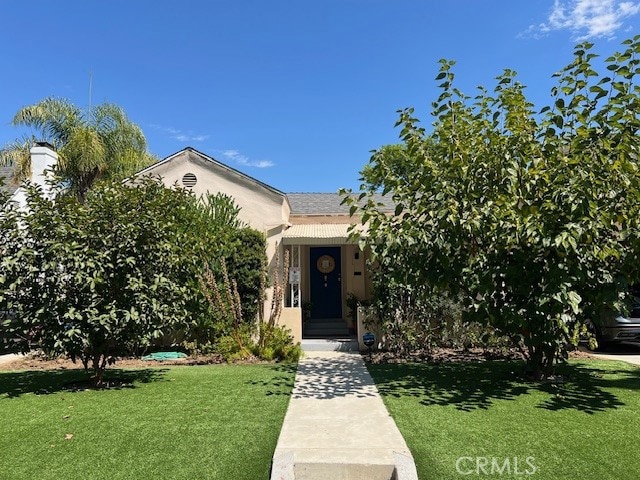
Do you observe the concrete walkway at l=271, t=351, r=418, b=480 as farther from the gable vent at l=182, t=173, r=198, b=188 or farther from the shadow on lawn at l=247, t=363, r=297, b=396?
the gable vent at l=182, t=173, r=198, b=188

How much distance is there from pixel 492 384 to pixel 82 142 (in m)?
19.0

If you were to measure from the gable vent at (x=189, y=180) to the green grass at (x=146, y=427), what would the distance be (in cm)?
684

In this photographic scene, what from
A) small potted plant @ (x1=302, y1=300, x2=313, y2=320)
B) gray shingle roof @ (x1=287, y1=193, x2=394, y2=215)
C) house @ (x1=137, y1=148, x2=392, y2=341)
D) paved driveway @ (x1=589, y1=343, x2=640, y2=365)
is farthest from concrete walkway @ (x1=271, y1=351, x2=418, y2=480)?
gray shingle roof @ (x1=287, y1=193, x2=394, y2=215)

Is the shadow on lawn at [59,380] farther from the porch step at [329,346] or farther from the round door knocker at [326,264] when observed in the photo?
the round door knocker at [326,264]

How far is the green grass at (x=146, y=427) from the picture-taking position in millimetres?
4641

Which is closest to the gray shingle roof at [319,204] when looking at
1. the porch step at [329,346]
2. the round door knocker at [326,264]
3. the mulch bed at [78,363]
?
the round door knocker at [326,264]

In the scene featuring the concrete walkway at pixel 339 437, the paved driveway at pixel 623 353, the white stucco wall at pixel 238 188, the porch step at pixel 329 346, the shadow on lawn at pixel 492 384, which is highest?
the white stucco wall at pixel 238 188

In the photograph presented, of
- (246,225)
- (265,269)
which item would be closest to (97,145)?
(246,225)

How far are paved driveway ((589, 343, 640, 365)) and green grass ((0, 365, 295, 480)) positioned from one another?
8.50 m

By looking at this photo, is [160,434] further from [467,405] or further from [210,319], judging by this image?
[210,319]

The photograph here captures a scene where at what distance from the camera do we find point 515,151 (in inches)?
283

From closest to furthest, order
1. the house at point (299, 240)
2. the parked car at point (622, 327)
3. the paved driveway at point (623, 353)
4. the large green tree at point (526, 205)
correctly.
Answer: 1. the large green tree at point (526, 205)
2. the paved driveway at point (623, 353)
3. the parked car at point (622, 327)
4. the house at point (299, 240)

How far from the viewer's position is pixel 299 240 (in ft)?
44.2

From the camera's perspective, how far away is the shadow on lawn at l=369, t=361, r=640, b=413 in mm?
6969
